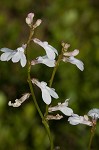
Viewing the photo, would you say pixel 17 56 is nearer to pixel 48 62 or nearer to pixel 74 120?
pixel 48 62

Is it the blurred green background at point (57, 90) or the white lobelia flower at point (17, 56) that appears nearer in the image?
the white lobelia flower at point (17, 56)

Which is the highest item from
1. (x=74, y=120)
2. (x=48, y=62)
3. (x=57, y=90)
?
(x=57, y=90)

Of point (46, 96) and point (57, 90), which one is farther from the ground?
point (57, 90)

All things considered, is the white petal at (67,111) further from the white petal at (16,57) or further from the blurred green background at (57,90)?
the blurred green background at (57,90)

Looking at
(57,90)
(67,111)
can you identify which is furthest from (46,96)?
(57,90)

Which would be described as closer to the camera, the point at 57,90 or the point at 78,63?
the point at 78,63

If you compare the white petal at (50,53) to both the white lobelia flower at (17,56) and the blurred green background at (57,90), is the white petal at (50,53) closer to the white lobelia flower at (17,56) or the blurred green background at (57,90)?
the white lobelia flower at (17,56)

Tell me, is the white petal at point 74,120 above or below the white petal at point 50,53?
below

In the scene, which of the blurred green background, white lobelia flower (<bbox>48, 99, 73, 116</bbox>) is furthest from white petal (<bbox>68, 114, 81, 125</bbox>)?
the blurred green background

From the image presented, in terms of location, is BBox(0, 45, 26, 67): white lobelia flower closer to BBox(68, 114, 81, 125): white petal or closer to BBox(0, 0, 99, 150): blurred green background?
BBox(68, 114, 81, 125): white petal

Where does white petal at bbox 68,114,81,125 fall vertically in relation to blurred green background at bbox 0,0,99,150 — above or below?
below

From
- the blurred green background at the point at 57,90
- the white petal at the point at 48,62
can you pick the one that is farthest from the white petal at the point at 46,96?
the blurred green background at the point at 57,90

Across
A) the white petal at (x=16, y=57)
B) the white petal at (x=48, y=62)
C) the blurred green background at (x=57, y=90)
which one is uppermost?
the blurred green background at (x=57, y=90)
